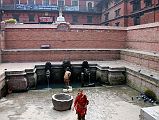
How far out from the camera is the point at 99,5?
41312 millimetres

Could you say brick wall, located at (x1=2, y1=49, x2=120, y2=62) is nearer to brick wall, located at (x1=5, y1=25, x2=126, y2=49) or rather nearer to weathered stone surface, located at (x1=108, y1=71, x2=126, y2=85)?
brick wall, located at (x1=5, y1=25, x2=126, y2=49)

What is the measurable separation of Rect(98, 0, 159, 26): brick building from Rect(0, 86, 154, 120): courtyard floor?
13.3 meters

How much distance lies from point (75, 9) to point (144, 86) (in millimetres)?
28335

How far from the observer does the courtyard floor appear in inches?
406

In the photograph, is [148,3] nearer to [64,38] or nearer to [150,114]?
[64,38]

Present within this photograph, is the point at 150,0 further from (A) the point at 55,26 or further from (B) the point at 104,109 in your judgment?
(B) the point at 104,109

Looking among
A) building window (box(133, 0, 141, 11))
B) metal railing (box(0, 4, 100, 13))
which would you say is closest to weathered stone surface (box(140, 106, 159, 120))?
building window (box(133, 0, 141, 11))

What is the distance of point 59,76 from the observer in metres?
19.0

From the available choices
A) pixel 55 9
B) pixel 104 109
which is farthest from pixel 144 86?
pixel 55 9

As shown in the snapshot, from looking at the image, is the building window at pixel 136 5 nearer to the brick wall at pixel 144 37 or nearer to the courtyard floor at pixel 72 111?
the brick wall at pixel 144 37

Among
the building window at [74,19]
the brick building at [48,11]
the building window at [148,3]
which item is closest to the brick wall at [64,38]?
the building window at [148,3]

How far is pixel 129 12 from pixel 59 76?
52.5ft

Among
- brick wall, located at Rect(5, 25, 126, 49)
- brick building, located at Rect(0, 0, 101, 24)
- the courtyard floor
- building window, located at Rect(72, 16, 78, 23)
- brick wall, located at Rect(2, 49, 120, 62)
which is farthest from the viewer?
building window, located at Rect(72, 16, 78, 23)

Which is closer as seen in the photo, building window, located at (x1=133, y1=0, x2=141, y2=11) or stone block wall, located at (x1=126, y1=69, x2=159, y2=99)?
stone block wall, located at (x1=126, y1=69, x2=159, y2=99)
